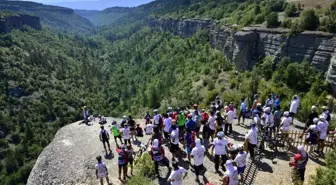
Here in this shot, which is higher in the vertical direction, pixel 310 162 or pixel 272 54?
pixel 272 54

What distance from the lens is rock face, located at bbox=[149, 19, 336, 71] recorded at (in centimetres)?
3111

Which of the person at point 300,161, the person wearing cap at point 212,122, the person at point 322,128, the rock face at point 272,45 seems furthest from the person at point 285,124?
the rock face at point 272,45

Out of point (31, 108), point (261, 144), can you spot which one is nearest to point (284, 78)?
point (261, 144)

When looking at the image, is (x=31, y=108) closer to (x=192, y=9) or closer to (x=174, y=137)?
(x=192, y=9)

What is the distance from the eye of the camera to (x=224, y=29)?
189 ft

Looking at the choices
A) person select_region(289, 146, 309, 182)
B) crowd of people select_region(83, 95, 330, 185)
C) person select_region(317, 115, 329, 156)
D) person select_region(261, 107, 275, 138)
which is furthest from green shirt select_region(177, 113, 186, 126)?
person select_region(317, 115, 329, 156)

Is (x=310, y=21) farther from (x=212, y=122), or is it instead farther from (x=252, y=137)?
(x=252, y=137)

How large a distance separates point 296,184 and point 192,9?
116 metres

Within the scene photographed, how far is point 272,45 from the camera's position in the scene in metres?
39.2

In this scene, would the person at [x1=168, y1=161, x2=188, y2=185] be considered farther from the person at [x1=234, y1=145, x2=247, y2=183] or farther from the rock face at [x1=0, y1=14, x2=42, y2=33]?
the rock face at [x1=0, y1=14, x2=42, y2=33]

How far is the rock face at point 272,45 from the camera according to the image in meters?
31.1

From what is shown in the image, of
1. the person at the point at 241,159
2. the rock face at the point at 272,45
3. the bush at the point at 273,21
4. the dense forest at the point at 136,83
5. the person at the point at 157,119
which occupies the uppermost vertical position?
the bush at the point at 273,21

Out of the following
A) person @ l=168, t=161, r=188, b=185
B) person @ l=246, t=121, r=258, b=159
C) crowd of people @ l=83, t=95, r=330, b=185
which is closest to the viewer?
person @ l=168, t=161, r=188, b=185

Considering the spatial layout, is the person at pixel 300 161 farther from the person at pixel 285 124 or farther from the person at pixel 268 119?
the person at pixel 268 119
